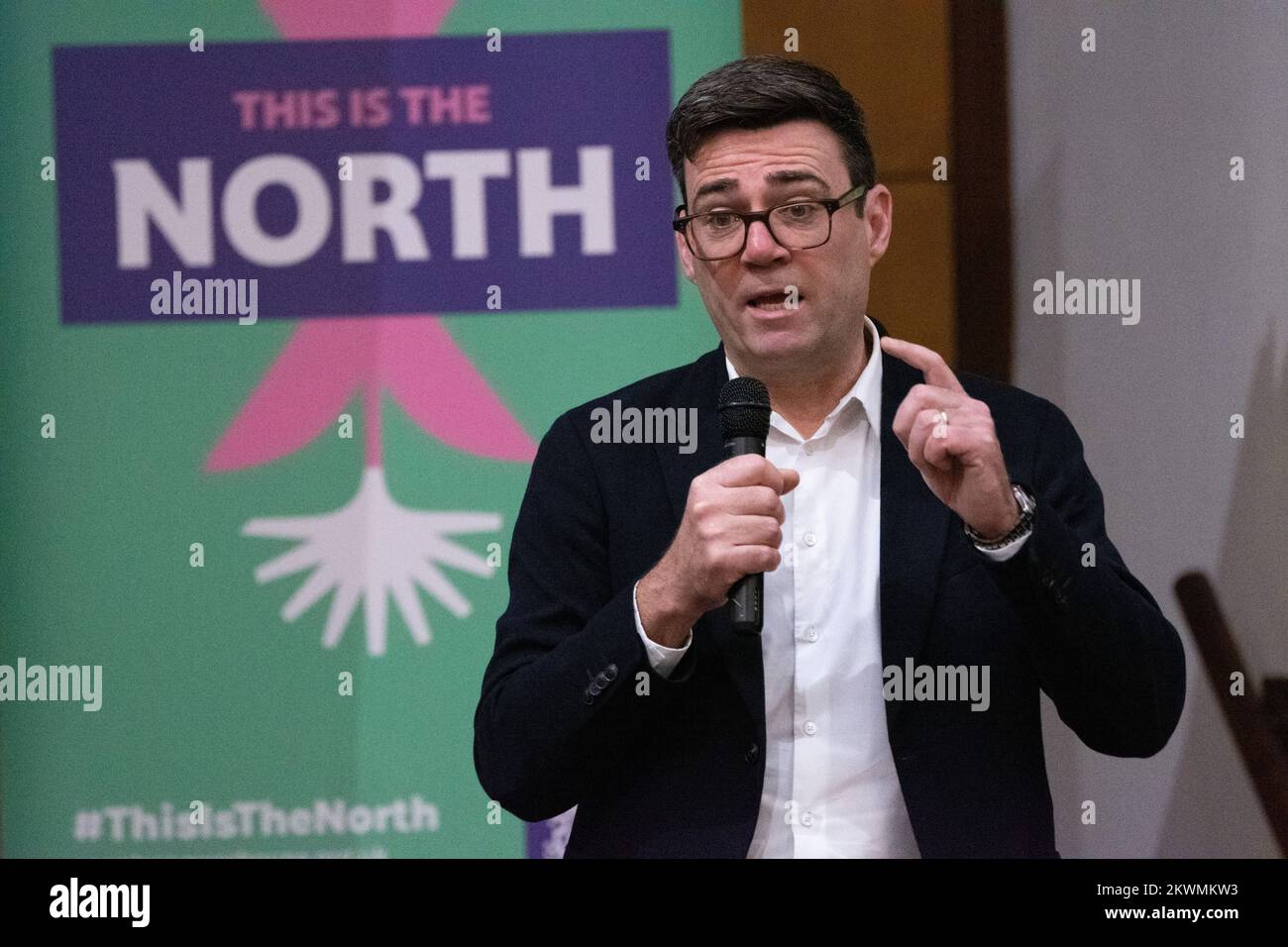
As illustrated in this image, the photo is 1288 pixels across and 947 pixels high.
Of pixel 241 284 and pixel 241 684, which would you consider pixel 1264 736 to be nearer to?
pixel 241 684

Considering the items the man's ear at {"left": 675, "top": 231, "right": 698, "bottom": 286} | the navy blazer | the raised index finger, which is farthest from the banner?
the raised index finger

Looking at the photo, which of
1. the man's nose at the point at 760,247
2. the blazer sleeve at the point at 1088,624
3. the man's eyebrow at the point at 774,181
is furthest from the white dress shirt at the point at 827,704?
the man's eyebrow at the point at 774,181

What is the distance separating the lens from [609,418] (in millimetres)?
2516

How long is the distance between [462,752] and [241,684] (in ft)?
1.52

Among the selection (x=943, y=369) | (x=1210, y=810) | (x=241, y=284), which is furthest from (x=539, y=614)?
(x=1210, y=810)

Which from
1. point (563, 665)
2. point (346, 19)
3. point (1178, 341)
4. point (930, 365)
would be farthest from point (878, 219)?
point (346, 19)

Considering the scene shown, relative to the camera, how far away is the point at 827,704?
2.29m

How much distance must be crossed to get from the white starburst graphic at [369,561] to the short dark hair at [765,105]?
2.82ft

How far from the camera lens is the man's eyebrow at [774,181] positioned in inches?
95.0

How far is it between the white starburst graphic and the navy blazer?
43 cm

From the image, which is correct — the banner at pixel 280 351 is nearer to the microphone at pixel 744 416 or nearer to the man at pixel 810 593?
the man at pixel 810 593

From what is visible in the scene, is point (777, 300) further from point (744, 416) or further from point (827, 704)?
point (827, 704)

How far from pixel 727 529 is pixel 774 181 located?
716 millimetres
